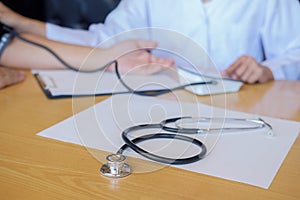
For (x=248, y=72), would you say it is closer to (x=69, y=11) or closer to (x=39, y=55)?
(x=39, y=55)

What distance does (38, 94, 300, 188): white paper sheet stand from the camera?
0.46m

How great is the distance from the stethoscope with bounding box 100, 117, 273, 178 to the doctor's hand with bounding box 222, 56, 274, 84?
256 mm

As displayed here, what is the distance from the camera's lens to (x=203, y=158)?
483mm

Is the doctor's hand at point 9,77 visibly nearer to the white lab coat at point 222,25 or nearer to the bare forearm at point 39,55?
the bare forearm at point 39,55

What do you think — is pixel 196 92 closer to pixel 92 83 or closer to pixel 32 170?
pixel 92 83

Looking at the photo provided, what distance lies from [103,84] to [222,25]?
51cm

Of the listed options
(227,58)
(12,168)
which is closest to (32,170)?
(12,168)

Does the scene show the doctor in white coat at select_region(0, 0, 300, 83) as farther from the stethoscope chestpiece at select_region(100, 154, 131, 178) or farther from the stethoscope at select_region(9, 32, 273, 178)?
the stethoscope chestpiece at select_region(100, 154, 131, 178)

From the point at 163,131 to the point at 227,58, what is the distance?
27.0 inches

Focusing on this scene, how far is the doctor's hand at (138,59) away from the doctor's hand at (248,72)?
185mm

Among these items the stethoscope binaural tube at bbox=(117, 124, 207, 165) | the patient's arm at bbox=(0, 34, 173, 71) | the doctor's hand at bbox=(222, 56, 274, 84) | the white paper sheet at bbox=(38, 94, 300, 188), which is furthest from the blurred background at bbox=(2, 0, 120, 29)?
the stethoscope binaural tube at bbox=(117, 124, 207, 165)

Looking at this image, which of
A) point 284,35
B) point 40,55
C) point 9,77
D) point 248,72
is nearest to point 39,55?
point 40,55

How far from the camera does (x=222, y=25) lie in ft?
3.75

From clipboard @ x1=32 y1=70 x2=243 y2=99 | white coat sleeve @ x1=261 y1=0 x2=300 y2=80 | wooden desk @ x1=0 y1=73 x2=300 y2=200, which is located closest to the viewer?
wooden desk @ x1=0 y1=73 x2=300 y2=200
